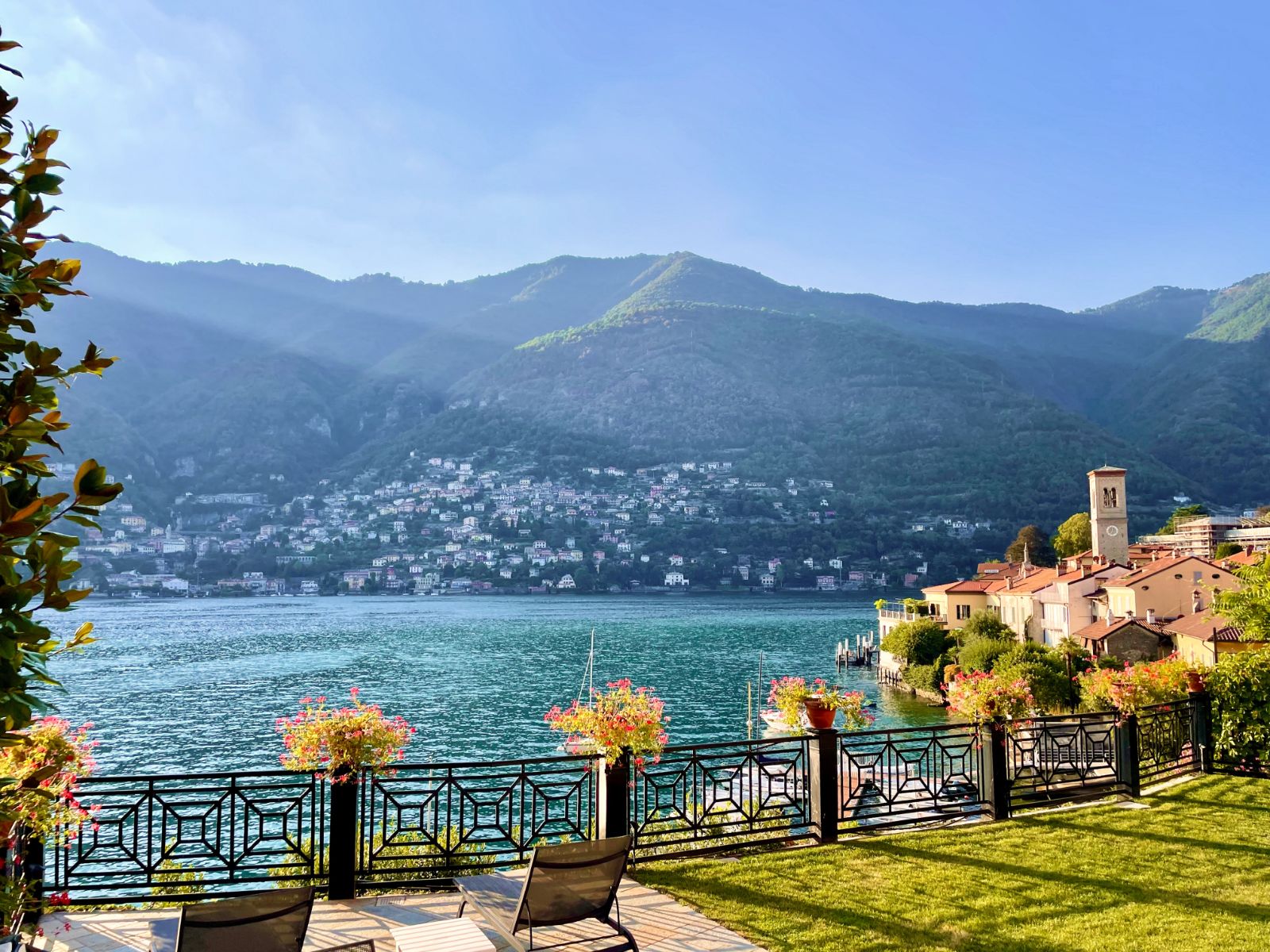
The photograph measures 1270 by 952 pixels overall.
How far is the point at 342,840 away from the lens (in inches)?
253

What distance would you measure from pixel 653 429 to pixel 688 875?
582 feet

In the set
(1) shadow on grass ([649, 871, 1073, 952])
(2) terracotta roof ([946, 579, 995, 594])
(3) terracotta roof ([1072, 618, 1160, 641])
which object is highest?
(1) shadow on grass ([649, 871, 1073, 952])

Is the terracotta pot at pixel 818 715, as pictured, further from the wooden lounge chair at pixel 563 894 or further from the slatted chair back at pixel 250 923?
the slatted chair back at pixel 250 923

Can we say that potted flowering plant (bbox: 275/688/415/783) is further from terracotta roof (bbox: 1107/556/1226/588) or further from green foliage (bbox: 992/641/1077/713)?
terracotta roof (bbox: 1107/556/1226/588)

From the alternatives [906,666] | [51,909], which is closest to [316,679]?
[906,666]

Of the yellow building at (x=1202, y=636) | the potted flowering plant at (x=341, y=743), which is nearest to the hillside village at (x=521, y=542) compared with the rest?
the yellow building at (x=1202, y=636)

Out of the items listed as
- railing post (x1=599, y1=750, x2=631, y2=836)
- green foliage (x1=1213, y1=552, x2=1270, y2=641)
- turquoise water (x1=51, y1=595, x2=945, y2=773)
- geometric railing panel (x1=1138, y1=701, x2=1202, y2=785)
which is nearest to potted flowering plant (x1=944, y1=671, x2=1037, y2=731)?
geometric railing panel (x1=1138, y1=701, x2=1202, y2=785)

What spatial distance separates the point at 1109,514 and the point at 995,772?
63.7m

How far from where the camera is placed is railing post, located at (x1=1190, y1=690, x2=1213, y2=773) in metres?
10.9

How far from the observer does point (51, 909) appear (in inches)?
228

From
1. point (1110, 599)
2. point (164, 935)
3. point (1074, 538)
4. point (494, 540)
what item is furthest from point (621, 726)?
point (494, 540)

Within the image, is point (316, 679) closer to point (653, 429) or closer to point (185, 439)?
point (185, 439)

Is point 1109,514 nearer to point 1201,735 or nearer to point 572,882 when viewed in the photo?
point 1201,735

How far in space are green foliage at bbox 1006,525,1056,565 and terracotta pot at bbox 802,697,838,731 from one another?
80659 mm
